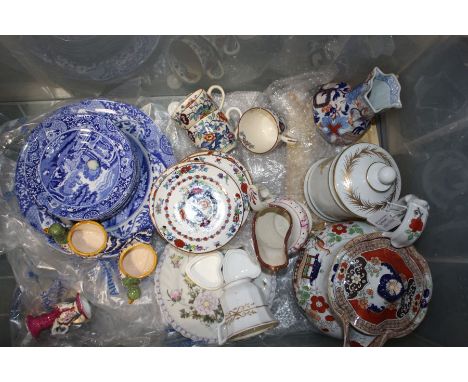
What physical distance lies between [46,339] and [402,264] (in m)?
1.03

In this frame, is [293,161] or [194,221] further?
[293,161]

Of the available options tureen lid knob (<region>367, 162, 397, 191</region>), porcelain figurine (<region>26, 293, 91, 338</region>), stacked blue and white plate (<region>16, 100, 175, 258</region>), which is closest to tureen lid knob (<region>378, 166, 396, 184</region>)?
tureen lid knob (<region>367, 162, 397, 191</region>)

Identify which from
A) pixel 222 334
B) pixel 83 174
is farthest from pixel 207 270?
pixel 83 174

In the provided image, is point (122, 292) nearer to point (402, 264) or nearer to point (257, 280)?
point (257, 280)

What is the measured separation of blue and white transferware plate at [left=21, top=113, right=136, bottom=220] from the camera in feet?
3.16

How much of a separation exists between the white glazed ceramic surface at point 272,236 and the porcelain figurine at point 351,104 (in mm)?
312

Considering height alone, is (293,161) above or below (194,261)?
above

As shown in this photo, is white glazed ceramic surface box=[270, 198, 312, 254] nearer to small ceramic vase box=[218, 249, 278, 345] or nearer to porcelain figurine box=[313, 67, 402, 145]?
small ceramic vase box=[218, 249, 278, 345]

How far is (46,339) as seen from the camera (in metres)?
1.15

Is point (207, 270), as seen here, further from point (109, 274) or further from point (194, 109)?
point (194, 109)

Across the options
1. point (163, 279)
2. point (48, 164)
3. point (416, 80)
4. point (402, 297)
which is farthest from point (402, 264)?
point (48, 164)

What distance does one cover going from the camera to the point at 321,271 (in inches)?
38.3

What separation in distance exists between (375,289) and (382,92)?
54cm

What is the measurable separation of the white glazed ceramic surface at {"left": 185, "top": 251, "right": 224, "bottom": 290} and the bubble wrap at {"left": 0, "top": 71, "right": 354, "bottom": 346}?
0.28ft
